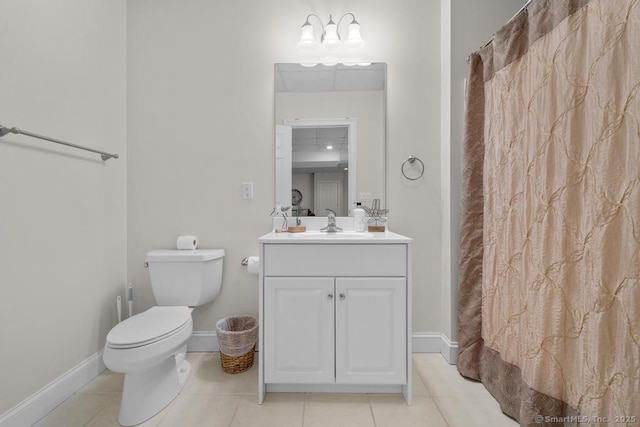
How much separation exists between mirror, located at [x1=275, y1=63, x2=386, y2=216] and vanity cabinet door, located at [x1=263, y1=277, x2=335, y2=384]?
2.30 ft

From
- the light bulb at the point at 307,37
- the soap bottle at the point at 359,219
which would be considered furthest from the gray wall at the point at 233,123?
the soap bottle at the point at 359,219

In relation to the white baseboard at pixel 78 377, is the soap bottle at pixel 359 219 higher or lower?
higher

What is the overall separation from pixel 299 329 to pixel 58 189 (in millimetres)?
1408

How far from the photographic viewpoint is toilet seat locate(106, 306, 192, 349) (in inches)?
49.5

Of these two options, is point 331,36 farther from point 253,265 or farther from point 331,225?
point 253,265

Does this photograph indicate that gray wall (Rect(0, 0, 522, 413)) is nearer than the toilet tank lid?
No

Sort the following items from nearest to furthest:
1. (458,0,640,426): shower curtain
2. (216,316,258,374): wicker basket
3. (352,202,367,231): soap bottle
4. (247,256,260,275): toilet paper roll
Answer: (458,0,640,426): shower curtain < (216,316,258,374): wicker basket < (247,256,260,275): toilet paper roll < (352,202,367,231): soap bottle

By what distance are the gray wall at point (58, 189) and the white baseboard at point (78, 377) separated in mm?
37

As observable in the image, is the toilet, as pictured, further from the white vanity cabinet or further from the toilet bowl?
the white vanity cabinet

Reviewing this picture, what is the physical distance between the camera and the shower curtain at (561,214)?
86 cm

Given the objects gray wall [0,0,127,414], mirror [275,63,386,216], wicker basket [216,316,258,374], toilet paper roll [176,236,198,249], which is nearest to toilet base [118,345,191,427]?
wicker basket [216,316,258,374]

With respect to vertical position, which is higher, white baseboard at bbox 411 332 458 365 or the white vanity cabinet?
the white vanity cabinet

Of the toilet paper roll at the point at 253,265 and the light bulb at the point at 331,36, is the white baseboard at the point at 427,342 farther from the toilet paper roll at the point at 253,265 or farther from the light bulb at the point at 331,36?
the light bulb at the point at 331,36

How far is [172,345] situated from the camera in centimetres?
137
